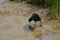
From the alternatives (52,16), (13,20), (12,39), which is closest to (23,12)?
(13,20)

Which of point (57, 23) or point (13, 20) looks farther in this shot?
point (13, 20)

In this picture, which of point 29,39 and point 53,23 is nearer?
point 29,39

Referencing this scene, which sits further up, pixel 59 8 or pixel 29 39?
pixel 59 8

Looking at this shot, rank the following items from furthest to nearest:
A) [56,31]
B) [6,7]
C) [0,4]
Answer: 1. [0,4]
2. [6,7]
3. [56,31]

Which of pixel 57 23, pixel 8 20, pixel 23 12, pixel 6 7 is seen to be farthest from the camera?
pixel 6 7

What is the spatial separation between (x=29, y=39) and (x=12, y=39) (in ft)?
0.79

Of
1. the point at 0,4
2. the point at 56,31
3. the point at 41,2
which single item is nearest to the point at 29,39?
the point at 56,31

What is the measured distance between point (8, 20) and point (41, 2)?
85cm

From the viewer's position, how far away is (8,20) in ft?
9.61

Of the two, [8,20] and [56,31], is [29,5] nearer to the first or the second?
[8,20]

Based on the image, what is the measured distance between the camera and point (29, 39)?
92.0 inches

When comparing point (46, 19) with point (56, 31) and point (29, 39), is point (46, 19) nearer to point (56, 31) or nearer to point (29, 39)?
point (56, 31)

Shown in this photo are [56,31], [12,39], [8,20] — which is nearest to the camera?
[12,39]

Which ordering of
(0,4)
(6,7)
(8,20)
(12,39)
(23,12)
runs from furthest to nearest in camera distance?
1. (0,4)
2. (6,7)
3. (23,12)
4. (8,20)
5. (12,39)
